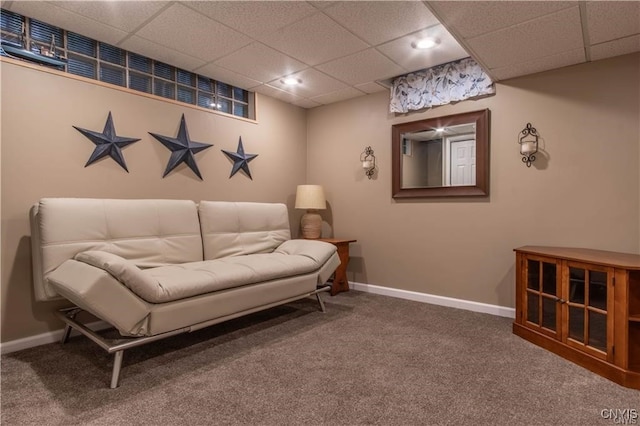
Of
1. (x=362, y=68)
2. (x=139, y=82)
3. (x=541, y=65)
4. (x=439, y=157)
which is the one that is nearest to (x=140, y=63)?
(x=139, y=82)

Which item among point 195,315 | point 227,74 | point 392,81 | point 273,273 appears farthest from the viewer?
point 392,81

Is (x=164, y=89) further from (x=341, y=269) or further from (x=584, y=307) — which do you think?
(x=584, y=307)

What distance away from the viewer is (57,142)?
2480 millimetres

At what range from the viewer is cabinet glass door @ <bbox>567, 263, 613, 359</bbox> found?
196 cm

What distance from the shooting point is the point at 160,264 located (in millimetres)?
2621

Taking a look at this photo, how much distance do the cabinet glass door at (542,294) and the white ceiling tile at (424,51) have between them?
5.69ft

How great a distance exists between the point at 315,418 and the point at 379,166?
9.09 ft

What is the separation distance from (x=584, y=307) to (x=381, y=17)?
86.9 inches

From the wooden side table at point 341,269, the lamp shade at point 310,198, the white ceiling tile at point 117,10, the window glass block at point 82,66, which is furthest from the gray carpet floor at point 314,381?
the white ceiling tile at point 117,10

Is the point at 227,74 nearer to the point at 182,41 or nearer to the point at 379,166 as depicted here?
the point at 182,41

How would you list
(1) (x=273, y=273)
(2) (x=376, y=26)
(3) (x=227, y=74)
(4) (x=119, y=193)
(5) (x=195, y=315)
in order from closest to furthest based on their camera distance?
(5) (x=195, y=315) < (2) (x=376, y=26) < (1) (x=273, y=273) < (4) (x=119, y=193) < (3) (x=227, y=74)

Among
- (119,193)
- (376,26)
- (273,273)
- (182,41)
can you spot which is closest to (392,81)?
(376,26)

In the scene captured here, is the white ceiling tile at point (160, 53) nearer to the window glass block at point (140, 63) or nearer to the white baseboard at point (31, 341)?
the window glass block at point (140, 63)

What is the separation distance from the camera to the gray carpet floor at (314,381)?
1.57m
